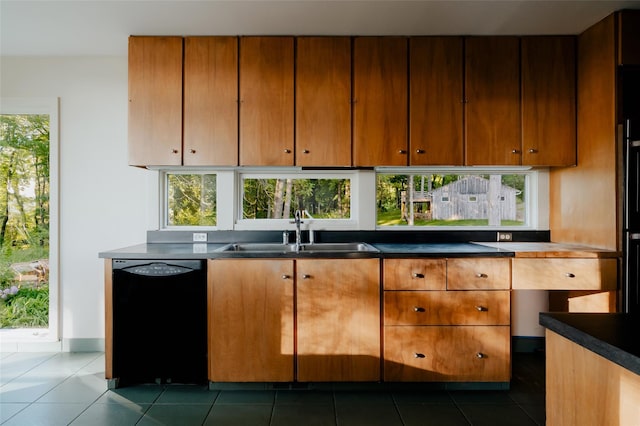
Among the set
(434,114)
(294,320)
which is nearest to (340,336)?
(294,320)

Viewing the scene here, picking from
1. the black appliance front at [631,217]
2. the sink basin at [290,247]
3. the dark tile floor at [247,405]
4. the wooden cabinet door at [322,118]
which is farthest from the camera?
the sink basin at [290,247]

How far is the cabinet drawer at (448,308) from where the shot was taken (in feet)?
7.91

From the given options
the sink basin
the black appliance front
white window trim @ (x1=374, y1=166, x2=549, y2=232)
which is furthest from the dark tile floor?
white window trim @ (x1=374, y1=166, x2=549, y2=232)

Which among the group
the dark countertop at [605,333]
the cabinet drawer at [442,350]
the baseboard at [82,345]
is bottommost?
the baseboard at [82,345]

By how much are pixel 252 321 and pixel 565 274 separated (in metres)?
2.00

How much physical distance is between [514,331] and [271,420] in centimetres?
211

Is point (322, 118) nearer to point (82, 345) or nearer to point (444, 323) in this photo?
point (444, 323)

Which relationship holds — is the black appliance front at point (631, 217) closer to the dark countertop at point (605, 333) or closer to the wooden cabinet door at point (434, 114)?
the wooden cabinet door at point (434, 114)

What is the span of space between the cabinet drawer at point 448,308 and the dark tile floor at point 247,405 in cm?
47

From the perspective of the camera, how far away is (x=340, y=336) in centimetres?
242

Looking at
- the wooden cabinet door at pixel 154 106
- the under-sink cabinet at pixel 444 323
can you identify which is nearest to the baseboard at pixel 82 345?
the wooden cabinet door at pixel 154 106

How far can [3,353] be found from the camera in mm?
3059

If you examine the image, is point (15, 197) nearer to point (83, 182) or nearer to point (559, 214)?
point (83, 182)

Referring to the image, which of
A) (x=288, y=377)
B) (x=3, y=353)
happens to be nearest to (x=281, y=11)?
(x=288, y=377)
